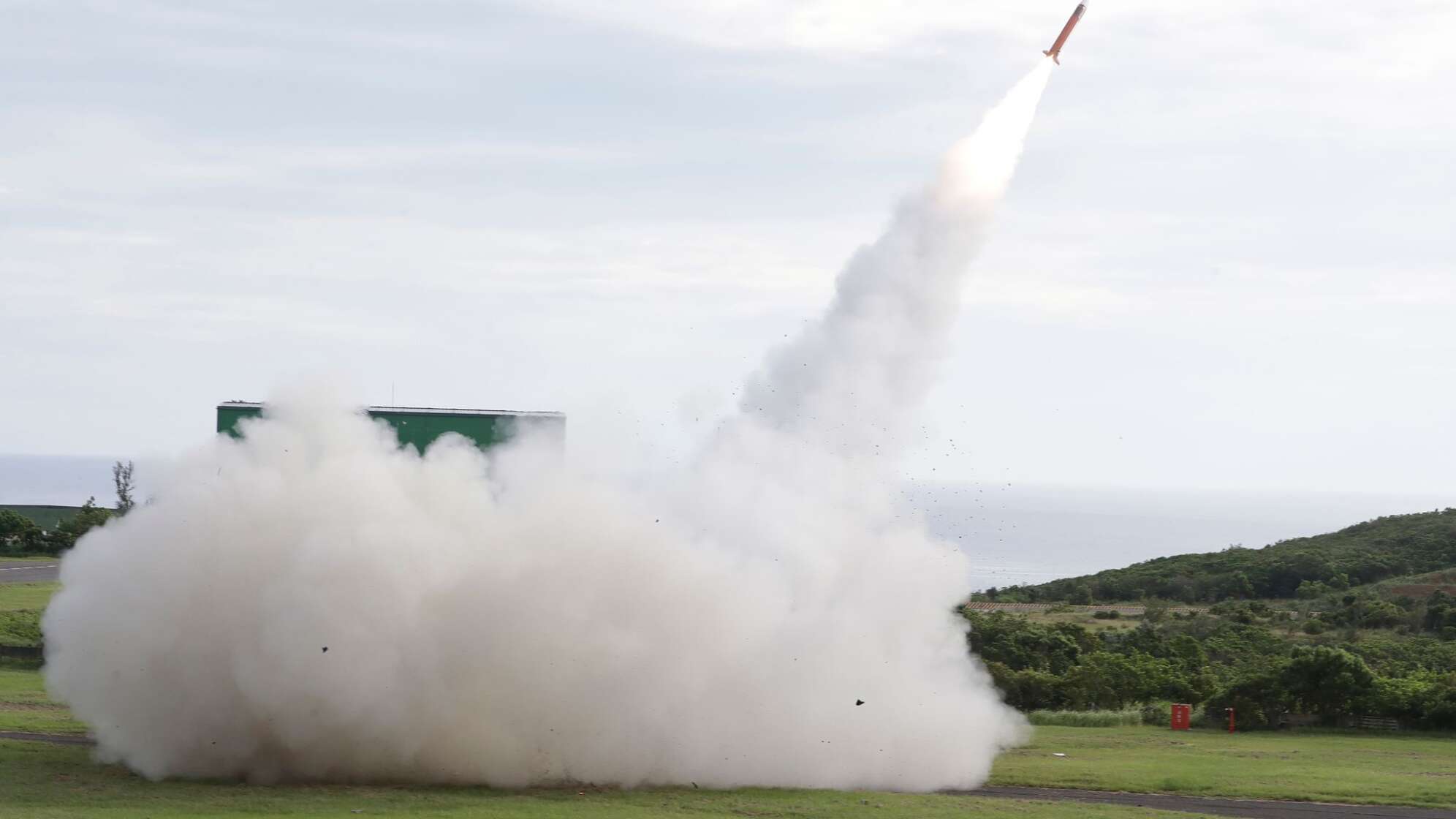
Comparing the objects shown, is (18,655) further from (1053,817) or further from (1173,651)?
(1173,651)

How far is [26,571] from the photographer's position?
58719 millimetres

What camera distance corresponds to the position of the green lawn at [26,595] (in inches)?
1817

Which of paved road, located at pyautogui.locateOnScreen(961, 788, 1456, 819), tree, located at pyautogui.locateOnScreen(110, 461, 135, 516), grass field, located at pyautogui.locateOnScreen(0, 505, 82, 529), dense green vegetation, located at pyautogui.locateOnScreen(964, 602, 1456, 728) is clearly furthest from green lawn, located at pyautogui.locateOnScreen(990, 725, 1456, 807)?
tree, located at pyautogui.locateOnScreen(110, 461, 135, 516)

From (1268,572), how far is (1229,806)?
182ft

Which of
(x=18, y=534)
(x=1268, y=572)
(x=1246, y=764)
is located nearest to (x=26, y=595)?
(x=18, y=534)

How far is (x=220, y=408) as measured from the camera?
41.5 meters

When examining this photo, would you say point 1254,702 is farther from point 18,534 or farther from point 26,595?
point 18,534

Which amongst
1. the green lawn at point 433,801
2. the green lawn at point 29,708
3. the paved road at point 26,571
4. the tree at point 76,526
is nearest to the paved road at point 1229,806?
the green lawn at point 433,801

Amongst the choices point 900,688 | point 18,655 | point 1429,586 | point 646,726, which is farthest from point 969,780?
point 1429,586

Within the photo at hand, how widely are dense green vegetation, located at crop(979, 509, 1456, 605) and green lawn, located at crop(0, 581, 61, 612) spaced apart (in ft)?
145

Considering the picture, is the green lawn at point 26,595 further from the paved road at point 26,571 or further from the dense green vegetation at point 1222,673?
the dense green vegetation at point 1222,673

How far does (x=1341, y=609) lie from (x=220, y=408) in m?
44.8

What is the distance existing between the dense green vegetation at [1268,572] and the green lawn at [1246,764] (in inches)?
1537

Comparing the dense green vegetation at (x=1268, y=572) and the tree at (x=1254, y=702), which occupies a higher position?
the dense green vegetation at (x=1268, y=572)
